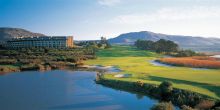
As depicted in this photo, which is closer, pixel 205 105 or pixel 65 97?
pixel 205 105

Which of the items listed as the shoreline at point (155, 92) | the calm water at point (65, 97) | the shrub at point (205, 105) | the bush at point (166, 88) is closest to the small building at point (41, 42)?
the calm water at point (65, 97)

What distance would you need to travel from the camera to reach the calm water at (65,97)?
1515 inches

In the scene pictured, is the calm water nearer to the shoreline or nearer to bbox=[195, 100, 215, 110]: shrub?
the shoreline

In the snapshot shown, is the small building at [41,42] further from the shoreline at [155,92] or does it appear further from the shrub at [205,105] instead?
the shrub at [205,105]

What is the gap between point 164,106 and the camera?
31.0 meters

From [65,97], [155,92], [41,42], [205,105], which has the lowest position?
[65,97]

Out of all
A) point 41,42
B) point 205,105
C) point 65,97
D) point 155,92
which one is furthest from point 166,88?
point 41,42

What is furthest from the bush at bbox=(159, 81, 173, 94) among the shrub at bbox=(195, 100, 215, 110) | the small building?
the small building

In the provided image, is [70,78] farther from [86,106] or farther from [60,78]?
[86,106]

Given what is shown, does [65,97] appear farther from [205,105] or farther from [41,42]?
[41,42]

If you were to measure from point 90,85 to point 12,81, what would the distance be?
15.1 m

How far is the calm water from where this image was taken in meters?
38.5

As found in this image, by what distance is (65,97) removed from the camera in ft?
143

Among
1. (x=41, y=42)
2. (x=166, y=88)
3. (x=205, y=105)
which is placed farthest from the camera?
(x=41, y=42)
